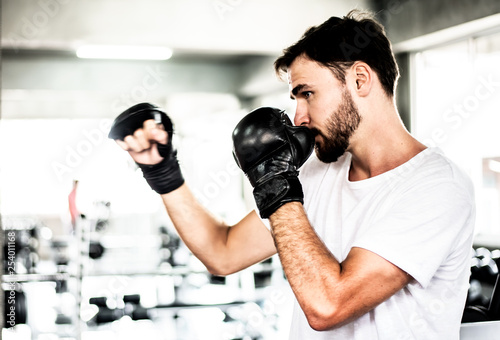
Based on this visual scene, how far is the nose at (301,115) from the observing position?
1.42 meters

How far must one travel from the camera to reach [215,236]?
1.60 metres

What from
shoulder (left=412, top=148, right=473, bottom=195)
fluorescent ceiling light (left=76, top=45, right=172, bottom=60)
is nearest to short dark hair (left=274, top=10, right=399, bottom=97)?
shoulder (left=412, top=148, right=473, bottom=195)

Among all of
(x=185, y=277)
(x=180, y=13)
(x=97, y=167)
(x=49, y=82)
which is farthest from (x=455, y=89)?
(x=97, y=167)

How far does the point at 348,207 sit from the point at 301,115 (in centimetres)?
27

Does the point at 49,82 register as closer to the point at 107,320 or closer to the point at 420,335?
the point at 107,320

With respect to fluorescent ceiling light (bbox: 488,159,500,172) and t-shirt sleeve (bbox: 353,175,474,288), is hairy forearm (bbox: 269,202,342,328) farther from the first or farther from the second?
fluorescent ceiling light (bbox: 488,159,500,172)

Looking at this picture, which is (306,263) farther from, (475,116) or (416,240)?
(475,116)

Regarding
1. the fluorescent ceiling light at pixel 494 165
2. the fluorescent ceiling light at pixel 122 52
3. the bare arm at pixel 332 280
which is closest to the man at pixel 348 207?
the bare arm at pixel 332 280

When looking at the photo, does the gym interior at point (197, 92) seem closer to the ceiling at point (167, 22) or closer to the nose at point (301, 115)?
the ceiling at point (167, 22)

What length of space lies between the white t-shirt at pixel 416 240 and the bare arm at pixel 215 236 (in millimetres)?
267

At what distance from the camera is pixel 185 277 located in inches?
244

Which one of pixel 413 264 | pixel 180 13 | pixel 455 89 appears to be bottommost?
pixel 413 264

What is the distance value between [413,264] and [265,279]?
6148 mm

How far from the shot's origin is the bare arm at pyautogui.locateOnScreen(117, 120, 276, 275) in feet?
5.13
